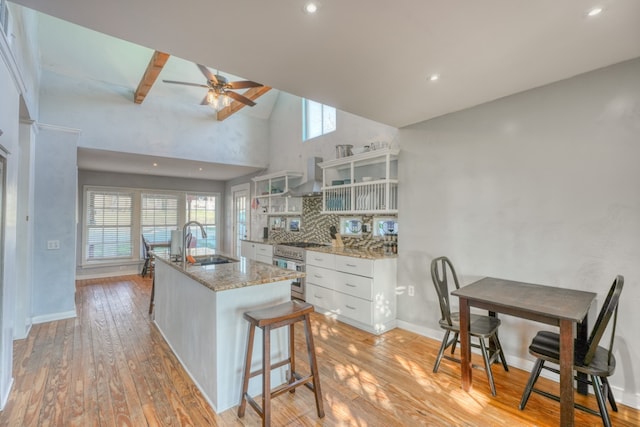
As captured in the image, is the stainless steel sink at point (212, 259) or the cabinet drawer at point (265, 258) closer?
the stainless steel sink at point (212, 259)

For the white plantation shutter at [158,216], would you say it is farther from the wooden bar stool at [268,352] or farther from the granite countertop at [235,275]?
the wooden bar stool at [268,352]

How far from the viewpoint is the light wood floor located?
6.40 ft

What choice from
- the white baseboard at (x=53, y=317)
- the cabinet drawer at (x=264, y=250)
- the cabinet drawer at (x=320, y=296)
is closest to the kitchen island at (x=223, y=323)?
the cabinet drawer at (x=320, y=296)

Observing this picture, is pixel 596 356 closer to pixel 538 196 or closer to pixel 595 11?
pixel 538 196

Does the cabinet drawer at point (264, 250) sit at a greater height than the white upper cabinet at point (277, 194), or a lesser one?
lesser

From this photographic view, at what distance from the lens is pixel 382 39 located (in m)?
1.79

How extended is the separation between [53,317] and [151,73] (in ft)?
11.3

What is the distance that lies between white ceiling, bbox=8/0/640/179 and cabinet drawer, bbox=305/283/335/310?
245 cm

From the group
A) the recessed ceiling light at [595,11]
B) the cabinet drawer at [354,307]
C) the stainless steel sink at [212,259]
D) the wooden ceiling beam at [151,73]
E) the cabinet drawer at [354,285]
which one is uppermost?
the wooden ceiling beam at [151,73]

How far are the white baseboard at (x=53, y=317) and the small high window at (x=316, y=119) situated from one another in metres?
4.44

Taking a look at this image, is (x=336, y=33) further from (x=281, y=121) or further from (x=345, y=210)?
(x=281, y=121)

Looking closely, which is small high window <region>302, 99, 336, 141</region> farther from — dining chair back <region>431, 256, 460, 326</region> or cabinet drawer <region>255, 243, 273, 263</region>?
dining chair back <region>431, 256, 460, 326</region>

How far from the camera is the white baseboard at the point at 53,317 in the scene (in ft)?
12.1

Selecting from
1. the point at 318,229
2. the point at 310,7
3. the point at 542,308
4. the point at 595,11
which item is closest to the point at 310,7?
the point at 310,7
